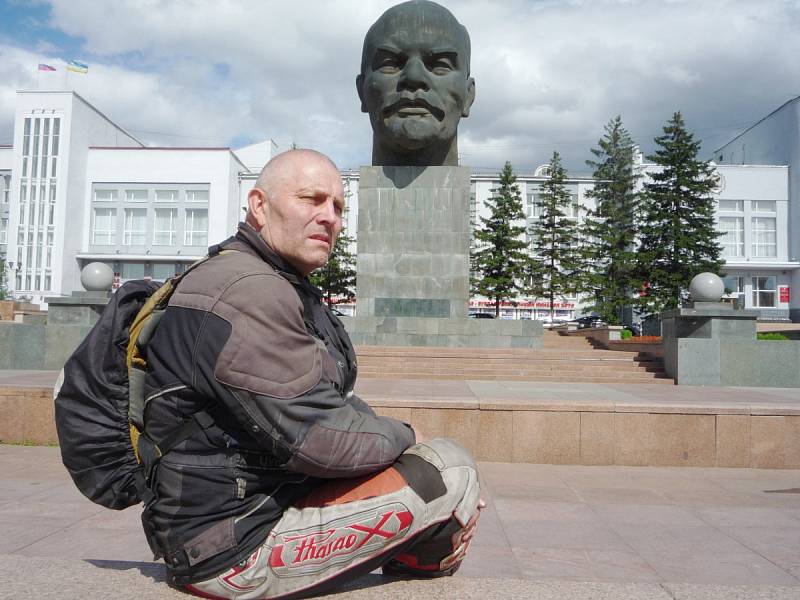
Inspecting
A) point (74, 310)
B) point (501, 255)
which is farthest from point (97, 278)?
point (501, 255)

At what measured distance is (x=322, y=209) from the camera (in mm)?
2031

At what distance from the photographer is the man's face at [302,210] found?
6.58 feet

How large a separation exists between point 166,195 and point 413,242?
40.5 m

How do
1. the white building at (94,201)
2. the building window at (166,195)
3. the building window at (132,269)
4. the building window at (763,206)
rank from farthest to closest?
the building window at (166,195) → the building window at (132,269) → the white building at (94,201) → the building window at (763,206)

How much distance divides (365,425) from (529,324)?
44.8 feet

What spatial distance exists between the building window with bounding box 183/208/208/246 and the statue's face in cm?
3822

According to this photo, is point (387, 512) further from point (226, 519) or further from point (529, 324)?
point (529, 324)

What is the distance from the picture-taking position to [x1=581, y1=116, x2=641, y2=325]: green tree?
37.2 metres

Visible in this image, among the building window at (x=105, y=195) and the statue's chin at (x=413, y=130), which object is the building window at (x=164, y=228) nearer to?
the building window at (x=105, y=195)

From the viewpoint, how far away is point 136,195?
5119 centimetres

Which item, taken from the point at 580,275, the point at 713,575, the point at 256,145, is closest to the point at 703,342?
the point at 713,575

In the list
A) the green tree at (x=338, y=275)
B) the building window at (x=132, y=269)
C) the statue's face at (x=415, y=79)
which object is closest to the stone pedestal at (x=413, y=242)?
the statue's face at (x=415, y=79)

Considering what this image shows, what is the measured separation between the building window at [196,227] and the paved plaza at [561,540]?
46923 millimetres

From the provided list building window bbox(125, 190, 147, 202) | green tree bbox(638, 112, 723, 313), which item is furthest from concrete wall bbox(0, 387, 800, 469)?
building window bbox(125, 190, 147, 202)
